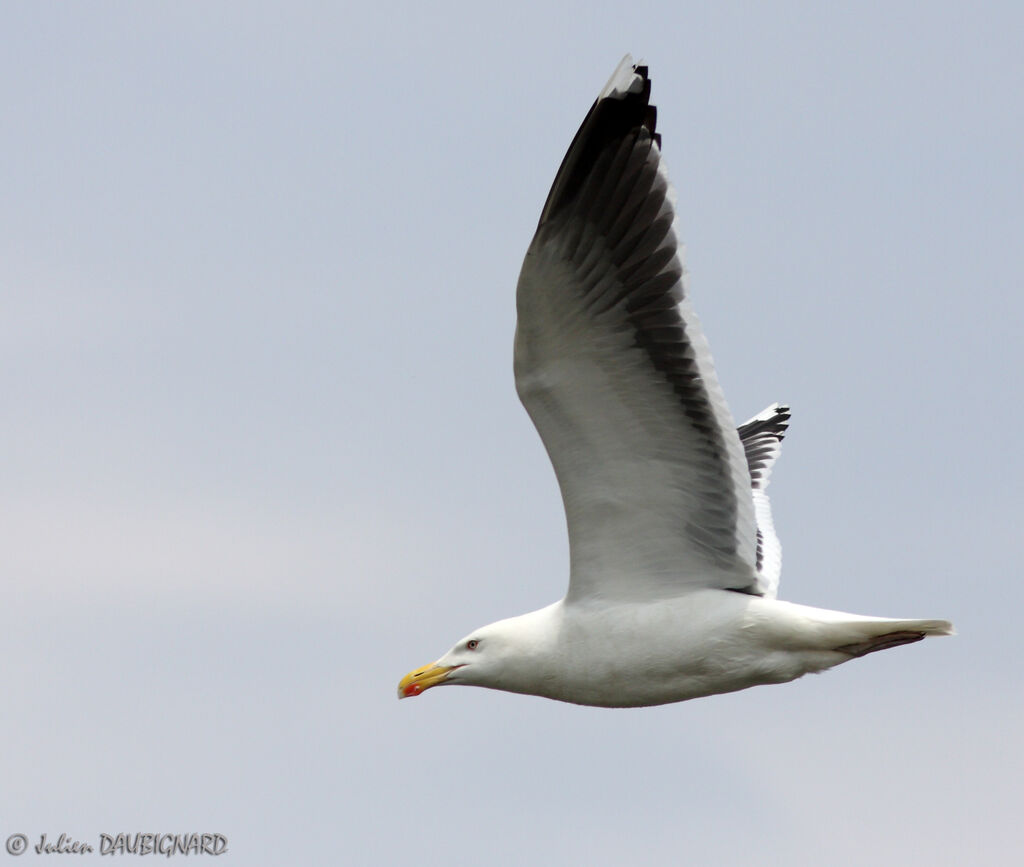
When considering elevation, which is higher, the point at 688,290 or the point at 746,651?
the point at 688,290

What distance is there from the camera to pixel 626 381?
436 inches

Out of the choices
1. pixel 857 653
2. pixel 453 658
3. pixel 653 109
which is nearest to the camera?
pixel 653 109

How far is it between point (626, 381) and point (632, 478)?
0.76 metres

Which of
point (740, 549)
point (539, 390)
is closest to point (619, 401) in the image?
point (539, 390)

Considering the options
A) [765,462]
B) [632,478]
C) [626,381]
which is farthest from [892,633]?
[765,462]

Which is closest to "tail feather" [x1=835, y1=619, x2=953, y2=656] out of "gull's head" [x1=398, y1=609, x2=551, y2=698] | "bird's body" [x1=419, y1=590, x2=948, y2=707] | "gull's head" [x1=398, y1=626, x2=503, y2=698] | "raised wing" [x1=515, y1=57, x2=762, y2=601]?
"bird's body" [x1=419, y1=590, x2=948, y2=707]

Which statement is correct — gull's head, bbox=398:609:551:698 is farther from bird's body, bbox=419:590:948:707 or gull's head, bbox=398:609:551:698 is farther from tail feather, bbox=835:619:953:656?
tail feather, bbox=835:619:953:656

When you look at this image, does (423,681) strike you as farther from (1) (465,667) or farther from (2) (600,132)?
(2) (600,132)

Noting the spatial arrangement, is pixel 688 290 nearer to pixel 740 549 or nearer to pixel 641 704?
pixel 740 549

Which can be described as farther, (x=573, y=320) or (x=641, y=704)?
(x=641, y=704)

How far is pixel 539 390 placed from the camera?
437 inches

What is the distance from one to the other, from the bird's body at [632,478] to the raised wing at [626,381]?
10 millimetres

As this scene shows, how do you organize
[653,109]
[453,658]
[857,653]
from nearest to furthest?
1. [653,109]
2. [857,653]
3. [453,658]

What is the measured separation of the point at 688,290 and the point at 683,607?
84.4 inches
